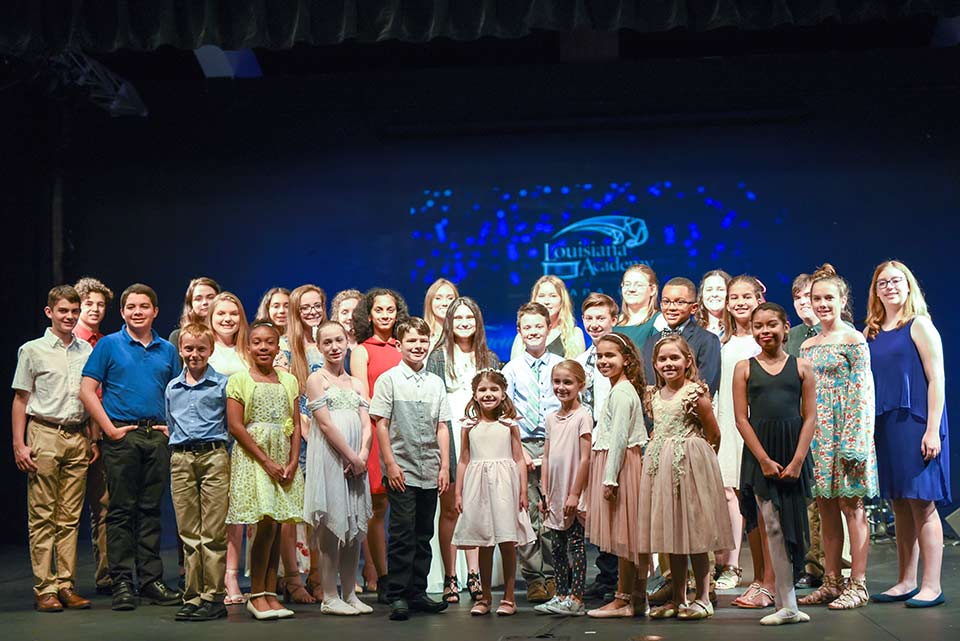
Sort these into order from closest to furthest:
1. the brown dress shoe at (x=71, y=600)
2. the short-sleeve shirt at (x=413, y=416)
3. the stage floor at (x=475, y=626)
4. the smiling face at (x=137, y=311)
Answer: the stage floor at (x=475, y=626) < the short-sleeve shirt at (x=413, y=416) < the brown dress shoe at (x=71, y=600) < the smiling face at (x=137, y=311)

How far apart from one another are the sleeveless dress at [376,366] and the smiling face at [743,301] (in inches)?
68.1

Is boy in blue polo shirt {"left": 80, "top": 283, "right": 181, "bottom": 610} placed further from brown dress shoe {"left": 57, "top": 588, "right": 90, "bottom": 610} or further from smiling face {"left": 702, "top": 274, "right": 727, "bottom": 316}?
smiling face {"left": 702, "top": 274, "right": 727, "bottom": 316}

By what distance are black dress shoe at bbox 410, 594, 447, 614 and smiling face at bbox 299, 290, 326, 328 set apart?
1.63 metres

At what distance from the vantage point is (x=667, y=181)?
830 centimetres

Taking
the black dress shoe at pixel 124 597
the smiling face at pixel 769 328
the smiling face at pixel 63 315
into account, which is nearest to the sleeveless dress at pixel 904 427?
the smiling face at pixel 769 328

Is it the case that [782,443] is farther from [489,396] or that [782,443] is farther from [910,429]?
[489,396]

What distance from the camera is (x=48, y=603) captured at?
5406 millimetres

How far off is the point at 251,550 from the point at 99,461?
1419mm

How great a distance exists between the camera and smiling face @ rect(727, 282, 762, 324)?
5883mm

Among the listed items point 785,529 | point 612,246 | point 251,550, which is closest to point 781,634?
point 785,529

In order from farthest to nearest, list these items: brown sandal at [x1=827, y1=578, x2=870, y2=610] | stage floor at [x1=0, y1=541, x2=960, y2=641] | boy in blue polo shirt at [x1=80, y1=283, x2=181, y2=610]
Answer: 1. boy in blue polo shirt at [x1=80, y1=283, x2=181, y2=610]
2. brown sandal at [x1=827, y1=578, x2=870, y2=610]
3. stage floor at [x1=0, y1=541, x2=960, y2=641]

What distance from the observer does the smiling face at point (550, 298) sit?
6.16 meters

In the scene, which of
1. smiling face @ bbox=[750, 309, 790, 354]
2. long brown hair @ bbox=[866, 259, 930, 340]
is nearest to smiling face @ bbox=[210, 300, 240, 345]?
smiling face @ bbox=[750, 309, 790, 354]

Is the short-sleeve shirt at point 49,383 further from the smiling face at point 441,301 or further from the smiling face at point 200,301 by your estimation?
the smiling face at point 441,301
